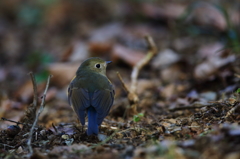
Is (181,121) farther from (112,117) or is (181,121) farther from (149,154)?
(149,154)

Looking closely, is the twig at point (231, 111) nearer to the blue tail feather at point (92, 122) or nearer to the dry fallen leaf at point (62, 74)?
the blue tail feather at point (92, 122)

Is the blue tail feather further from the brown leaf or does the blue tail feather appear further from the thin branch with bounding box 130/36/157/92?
the brown leaf

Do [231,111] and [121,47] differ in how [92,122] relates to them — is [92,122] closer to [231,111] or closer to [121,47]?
[231,111]

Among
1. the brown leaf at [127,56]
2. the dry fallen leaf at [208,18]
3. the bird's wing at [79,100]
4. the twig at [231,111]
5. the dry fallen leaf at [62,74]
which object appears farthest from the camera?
the dry fallen leaf at [208,18]

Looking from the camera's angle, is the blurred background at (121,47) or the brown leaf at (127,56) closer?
the blurred background at (121,47)

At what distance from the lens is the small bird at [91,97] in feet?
12.9

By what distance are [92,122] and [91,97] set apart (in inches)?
18.5

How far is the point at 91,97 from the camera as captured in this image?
4.22m

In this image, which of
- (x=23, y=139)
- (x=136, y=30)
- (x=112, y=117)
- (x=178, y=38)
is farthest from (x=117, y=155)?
(x=136, y=30)

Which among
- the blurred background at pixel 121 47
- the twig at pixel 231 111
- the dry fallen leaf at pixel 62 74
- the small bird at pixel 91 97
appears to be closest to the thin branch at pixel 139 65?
the blurred background at pixel 121 47

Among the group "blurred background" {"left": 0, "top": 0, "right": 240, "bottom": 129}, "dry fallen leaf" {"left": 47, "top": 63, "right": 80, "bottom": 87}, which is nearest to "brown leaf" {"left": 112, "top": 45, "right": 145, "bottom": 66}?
"blurred background" {"left": 0, "top": 0, "right": 240, "bottom": 129}

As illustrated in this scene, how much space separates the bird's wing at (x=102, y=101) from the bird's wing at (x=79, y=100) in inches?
3.2

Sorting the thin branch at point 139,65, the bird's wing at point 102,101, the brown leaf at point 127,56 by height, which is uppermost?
the brown leaf at point 127,56

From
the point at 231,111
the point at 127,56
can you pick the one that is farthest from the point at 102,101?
the point at 127,56
